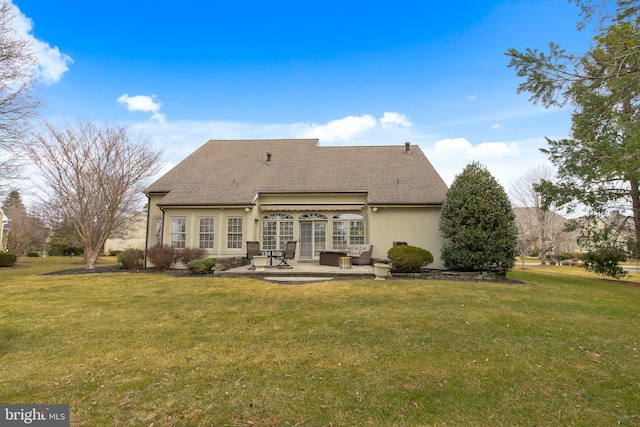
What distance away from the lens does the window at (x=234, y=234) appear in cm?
1499

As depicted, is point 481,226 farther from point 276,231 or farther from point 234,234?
point 234,234

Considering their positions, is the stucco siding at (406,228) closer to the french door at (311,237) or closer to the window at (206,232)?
the french door at (311,237)

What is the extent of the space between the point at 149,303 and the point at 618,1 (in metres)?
10.9

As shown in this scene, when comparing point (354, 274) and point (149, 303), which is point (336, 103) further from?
point (149, 303)

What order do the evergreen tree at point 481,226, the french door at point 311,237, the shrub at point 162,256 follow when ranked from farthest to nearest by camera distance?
the french door at point 311,237 < the shrub at point 162,256 < the evergreen tree at point 481,226

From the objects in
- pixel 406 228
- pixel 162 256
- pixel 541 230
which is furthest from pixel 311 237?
pixel 541 230

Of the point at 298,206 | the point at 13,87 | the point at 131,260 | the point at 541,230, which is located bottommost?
the point at 131,260

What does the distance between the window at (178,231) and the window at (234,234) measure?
2.21 m

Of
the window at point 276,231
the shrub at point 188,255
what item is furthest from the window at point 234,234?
the shrub at point 188,255

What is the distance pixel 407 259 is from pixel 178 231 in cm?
1099

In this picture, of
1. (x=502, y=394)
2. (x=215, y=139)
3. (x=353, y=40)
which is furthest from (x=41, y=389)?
(x=215, y=139)

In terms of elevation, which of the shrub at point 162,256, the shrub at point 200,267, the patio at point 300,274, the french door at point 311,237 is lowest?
the patio at point 300,274

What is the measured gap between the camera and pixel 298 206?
51.4 feet

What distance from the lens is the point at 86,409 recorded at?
3.09 metres
